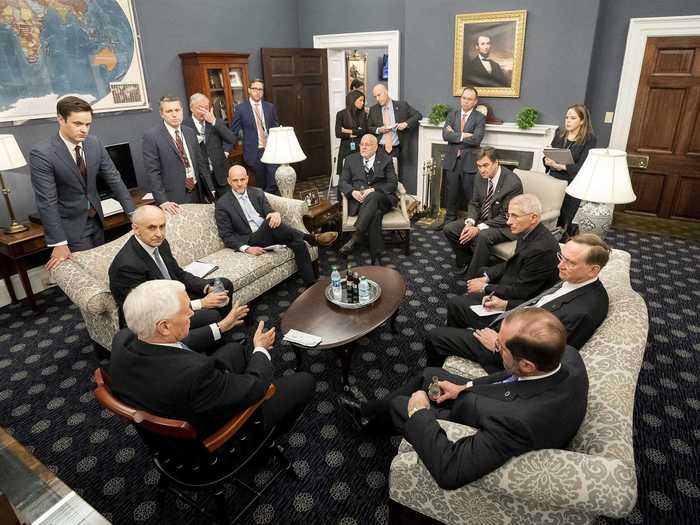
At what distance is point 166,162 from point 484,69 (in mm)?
3979

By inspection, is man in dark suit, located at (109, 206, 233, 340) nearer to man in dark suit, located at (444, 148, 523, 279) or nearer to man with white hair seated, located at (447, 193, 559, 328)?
man with white hair seated, located at (447, 193, 559, 328)

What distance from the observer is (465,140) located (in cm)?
548

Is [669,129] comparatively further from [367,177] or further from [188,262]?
[188,262]

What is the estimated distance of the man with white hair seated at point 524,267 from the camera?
117 inches

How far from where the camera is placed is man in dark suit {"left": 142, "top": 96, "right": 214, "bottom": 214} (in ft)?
13.3

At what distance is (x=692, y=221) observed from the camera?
553 centimetres

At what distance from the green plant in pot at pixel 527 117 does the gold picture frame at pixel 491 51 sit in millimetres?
266

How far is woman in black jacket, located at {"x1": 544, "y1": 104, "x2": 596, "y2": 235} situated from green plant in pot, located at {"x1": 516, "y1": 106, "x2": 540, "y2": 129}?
793 millimetres

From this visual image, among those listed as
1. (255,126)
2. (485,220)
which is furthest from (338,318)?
(255,126)

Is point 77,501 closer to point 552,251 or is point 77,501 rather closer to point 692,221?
point 552,251

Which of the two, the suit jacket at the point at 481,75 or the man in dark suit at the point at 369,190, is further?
the suit jacket at the point at 481,75

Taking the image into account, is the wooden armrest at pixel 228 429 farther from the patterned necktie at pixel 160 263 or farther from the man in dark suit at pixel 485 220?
the man in dark suit at pixel 485 220

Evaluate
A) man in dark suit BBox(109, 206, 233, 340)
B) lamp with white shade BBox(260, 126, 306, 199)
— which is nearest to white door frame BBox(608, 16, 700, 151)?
lamp with white shade BBox(260, 126, 306, 199)

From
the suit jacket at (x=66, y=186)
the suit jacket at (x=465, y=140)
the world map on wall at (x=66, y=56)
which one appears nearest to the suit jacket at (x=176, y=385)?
the suit jacket at (x=66, y=186)
